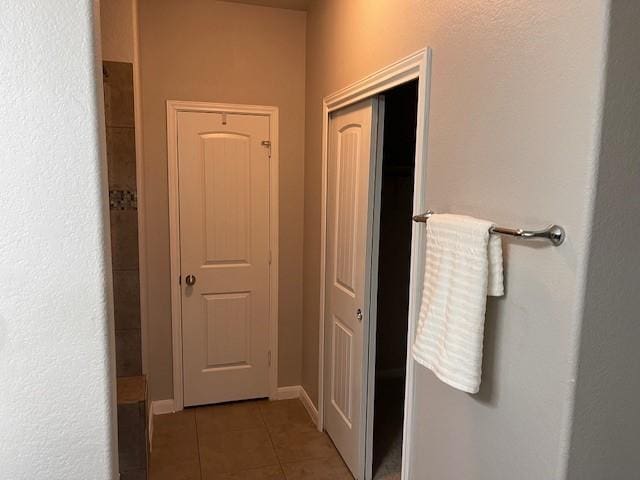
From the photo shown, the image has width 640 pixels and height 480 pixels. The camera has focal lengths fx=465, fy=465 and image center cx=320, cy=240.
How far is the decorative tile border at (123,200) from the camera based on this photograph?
8.36 feet

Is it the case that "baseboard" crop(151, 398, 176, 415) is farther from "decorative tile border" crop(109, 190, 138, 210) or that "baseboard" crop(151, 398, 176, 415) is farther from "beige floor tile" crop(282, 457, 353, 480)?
"decorative tile border" crop(109, 190, 138, 210)

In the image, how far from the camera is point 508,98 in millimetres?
1261

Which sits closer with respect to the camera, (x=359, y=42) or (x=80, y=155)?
(x=80, y=155)

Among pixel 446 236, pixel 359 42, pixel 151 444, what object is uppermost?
pixel 359 42

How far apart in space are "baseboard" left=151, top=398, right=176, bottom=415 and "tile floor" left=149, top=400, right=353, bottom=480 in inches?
2.0

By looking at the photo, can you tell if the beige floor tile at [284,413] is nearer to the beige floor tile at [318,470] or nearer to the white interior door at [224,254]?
the white interior door at [224,254]

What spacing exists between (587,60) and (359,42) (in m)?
1.45

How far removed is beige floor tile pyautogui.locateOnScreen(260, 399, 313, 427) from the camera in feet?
10.3

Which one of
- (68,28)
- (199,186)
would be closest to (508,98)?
(68,28)

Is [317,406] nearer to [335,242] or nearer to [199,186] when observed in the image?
[335,242]

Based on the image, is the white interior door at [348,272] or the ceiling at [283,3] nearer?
the white interior door at [348,272]

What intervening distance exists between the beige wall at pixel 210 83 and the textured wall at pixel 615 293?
7.87 feet

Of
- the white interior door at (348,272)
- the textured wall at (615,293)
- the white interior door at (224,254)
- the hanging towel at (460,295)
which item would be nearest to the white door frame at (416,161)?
the white interior door at (348,272)

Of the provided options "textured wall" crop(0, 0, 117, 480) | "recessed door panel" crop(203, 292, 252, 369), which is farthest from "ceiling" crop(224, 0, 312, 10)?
"textured wall" crop(0, 0, 117, 480)
